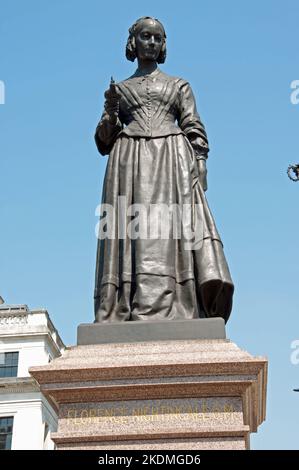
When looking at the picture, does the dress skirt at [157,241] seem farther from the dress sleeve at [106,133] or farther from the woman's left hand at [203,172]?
the dress sleeve at [106,133]

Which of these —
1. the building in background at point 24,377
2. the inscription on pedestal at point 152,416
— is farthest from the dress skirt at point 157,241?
the building in background at point 24,377

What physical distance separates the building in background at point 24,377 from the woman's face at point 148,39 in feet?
99.2

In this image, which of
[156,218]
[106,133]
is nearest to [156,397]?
[156,218]

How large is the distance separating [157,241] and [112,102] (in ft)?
7.12

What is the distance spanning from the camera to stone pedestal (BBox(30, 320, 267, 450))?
8.14 meters

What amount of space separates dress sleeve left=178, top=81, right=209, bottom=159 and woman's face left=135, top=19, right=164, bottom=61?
706 mm

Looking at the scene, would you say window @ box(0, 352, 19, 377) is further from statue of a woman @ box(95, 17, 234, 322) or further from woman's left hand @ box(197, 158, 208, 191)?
woman's left hand @ box(197, 158, 208, 191)

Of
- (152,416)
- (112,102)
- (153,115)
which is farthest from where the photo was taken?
(153,115)

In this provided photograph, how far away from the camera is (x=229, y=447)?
8.09 meters

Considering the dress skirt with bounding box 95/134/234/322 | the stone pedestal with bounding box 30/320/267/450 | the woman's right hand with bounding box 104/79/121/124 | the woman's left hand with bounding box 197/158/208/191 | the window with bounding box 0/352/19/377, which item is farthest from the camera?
the window with bounding box 0/352/19/377

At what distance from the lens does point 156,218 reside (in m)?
10.3

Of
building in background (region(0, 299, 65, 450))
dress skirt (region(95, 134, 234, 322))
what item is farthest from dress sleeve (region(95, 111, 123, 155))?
building in background (region(0, 299, 65, 450))

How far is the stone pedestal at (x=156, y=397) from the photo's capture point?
814cm

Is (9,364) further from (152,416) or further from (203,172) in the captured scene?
(152,416)
